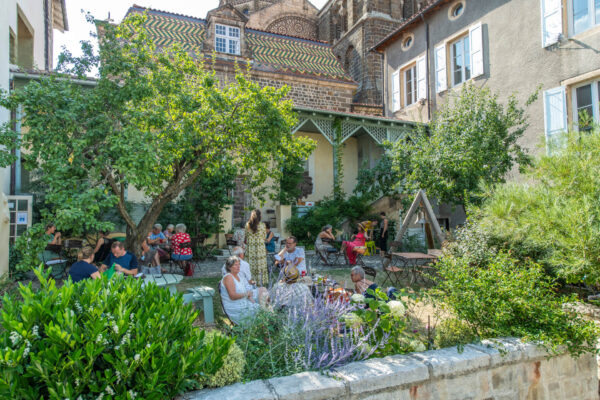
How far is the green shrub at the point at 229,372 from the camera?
8.68 feet

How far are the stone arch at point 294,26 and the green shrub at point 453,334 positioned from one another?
24.2 metres

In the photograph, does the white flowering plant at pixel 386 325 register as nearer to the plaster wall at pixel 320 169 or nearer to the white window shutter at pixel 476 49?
the white window shutter at pixel 476 49

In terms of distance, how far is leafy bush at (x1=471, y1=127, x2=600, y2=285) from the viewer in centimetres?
389

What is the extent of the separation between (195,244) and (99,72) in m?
4.95

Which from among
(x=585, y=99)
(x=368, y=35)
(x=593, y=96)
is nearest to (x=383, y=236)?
(x=585, y=99)

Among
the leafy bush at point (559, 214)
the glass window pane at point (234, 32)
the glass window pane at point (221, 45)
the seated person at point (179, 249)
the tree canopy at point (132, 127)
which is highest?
the glass window pane at point (234, 32)

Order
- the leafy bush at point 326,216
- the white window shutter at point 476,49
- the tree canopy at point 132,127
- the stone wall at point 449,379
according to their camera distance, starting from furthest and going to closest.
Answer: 1. the leafy bush at point 326,216
2. the white window shutter at point 476,49
3. the tree canopy at point 132,127
4. the stone wall at point 449,379

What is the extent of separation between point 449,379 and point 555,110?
362 inches

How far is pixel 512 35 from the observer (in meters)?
10.8

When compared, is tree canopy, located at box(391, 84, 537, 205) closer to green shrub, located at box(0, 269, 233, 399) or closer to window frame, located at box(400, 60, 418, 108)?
window frame, located at box(400, 60, 418, 108)

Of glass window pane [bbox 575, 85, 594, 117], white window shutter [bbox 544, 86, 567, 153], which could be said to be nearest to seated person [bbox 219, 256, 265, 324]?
white window shutter [bbox 544, 86, 567, 153]

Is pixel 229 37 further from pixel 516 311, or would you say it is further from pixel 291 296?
pixel 516 311

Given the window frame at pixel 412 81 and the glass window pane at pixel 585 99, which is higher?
the window frame at pixel 412 81

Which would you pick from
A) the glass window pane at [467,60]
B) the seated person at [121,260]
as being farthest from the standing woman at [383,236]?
the seated person at [121,260]
